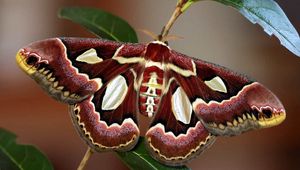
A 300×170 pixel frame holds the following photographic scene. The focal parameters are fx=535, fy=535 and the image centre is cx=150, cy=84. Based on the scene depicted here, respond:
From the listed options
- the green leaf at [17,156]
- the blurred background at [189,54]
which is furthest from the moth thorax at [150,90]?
the blurred background at [189,54]

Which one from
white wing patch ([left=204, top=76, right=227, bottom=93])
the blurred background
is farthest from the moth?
the blurred background

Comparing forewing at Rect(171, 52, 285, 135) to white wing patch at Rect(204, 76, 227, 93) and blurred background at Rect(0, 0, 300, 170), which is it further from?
blurred background at Rect(0, 0, 300, 170)

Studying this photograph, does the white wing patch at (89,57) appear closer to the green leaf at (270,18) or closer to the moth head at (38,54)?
the moth head at (38,54)

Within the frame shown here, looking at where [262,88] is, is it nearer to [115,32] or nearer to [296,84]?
[115,32]

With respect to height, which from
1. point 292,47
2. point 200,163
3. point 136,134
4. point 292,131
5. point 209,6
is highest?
point 292,47

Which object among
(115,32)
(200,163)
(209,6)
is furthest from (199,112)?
(209,6)

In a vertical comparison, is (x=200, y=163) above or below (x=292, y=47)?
below
